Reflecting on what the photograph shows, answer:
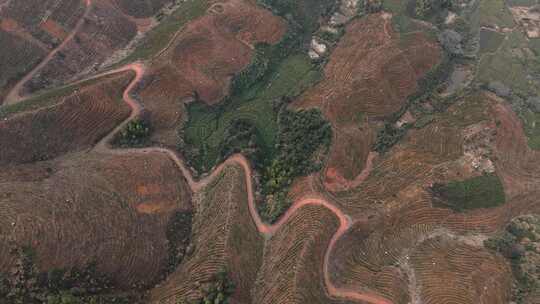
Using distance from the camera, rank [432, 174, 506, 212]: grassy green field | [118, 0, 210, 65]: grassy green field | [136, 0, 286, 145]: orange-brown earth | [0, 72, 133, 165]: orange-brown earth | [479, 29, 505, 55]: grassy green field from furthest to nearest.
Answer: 1. [479, 29, 505, 55]: grassy green field
2. [118, 0, 210, 65]: grassy green field
3. [136, 0, 286, 145]: orange-brown earth
4. [432, 174, 506, 212]: grassy green field
5. [0, 72, 133, 165]: orange-brown earth

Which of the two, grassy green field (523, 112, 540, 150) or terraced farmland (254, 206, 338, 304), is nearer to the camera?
terraced farmland (254, 206, 338, 304)

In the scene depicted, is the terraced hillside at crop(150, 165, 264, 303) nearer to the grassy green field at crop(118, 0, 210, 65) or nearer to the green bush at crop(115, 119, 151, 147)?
the green bush at crop(115, 119, 151, 147)

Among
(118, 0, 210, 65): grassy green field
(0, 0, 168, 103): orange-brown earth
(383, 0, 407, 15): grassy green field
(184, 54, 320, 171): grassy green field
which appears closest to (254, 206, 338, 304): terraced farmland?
(184, 54, 320, 171): grassy green field

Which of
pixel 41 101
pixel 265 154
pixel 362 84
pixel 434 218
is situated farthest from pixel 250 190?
pixel 41 101

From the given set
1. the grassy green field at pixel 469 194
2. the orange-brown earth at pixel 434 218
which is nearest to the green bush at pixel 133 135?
the orange-brown earth at pixel 434 218

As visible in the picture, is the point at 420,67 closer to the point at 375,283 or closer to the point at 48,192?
the point at 375,283

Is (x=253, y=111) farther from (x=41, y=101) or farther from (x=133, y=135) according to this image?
(x=41, y=101)

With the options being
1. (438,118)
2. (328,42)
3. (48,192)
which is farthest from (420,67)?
(48,192)
